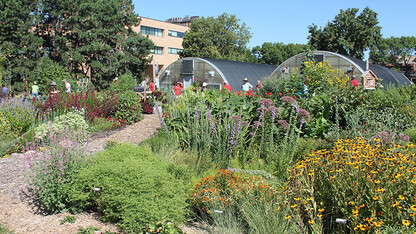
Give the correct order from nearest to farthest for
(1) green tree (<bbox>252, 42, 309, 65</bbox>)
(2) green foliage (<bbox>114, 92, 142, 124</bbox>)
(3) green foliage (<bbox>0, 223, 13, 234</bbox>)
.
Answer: (3) green foliage (<bbox>0, 223, 13, 234</bbox>) < (2) green foliage (<bbox>114, 92, 142, 124</bbox>) < (1) green tree (<bbox>252, 42, 309, 65</bbox>)

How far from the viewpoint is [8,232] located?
3.59 metres

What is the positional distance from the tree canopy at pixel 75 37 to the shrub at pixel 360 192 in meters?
26.2

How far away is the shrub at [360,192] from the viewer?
3094mm

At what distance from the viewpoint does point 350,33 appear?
4431 cm

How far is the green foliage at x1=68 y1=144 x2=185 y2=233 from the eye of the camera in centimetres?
359

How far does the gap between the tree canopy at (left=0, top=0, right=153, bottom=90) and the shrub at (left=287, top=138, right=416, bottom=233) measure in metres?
26.2

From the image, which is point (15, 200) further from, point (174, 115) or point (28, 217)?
point (174, 115)

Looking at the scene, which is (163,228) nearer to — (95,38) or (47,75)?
(47,75)

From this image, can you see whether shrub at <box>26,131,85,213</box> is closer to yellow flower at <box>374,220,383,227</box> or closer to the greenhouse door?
yellow flower at <box>374,220,383,227</box>

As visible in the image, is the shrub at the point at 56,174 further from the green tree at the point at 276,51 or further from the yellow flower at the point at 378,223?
the green tree at the point at 276,51

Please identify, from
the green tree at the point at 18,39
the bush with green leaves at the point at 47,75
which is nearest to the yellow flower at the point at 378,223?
the bush with green leaves at the point at 47,75

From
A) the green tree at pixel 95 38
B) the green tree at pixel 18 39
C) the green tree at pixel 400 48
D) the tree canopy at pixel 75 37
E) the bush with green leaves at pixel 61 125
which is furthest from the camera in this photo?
the green tree at pixel 400 48

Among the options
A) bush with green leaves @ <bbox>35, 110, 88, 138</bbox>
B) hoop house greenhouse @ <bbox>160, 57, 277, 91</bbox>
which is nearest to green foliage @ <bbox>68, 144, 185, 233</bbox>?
bush with green leaves @ <bbox>35, 110, 88, 138</bbox>

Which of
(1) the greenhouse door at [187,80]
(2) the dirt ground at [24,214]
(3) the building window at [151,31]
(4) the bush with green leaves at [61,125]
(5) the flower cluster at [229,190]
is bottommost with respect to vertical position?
(2) the dirt ground at [24,214]
